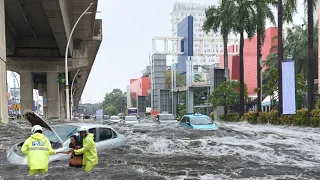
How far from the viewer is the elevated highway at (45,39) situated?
1022 inches

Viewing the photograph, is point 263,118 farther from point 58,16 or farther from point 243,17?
point 58,16

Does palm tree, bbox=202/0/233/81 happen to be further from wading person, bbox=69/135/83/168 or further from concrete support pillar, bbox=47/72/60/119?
wading person, bbox=69/135/83/168

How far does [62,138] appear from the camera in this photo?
11.7 m

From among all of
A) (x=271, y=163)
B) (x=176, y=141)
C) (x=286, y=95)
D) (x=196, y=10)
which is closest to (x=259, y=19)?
(x=286, y=95)

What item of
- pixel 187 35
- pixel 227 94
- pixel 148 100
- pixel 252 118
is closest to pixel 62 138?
pixel 252 118

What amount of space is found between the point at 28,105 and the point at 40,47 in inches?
349

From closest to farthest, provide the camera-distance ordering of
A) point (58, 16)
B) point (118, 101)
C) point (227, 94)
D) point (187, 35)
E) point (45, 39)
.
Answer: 1. point (58, 16)
2. point (45, 39)
3. point (227, 94)
4. point (187, 35)
5. point (118, 101)

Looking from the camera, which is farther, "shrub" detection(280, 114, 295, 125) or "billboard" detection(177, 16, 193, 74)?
"billboard" detection(177, 16, 193, 74)

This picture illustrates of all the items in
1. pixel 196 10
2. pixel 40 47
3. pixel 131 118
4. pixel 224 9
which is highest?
pixel 196 10

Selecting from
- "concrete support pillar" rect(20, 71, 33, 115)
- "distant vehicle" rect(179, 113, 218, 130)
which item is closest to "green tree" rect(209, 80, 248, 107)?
"concrete support pillar" rect(20, 71, 33, 115)

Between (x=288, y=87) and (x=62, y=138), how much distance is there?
21.7 m

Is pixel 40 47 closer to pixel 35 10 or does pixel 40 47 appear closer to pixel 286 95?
pixel 35 10

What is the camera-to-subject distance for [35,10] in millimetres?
28547

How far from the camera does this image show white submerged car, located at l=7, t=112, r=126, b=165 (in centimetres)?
1068
